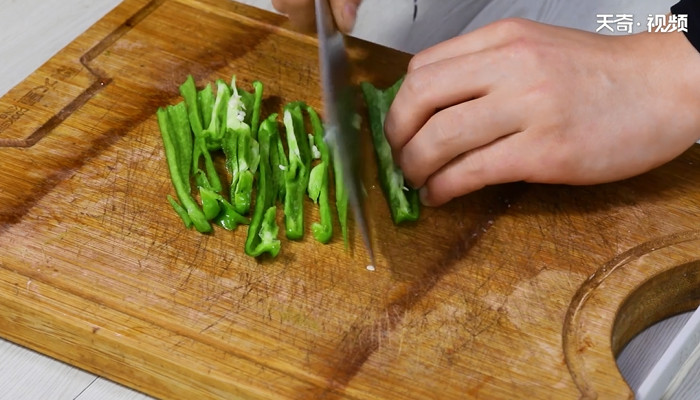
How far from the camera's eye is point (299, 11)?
2.16 meters

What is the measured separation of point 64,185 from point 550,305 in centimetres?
102

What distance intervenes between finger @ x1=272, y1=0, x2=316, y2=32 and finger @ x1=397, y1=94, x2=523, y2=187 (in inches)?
16.3

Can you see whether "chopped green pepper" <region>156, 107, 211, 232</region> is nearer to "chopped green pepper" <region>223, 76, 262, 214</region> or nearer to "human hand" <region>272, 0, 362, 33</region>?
"chopped green pepper" <region>223, 76, 262, 214</region>

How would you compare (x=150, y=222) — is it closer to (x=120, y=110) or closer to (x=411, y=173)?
(x=120, y=110)

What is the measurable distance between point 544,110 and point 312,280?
22.1 inches

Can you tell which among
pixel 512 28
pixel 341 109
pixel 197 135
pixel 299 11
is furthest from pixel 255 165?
pixel 512 28

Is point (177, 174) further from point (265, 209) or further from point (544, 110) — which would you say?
point (544, 110)

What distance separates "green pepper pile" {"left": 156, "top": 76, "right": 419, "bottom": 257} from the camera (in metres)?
1.96

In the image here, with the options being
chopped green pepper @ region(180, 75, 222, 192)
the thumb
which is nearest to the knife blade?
the thumb

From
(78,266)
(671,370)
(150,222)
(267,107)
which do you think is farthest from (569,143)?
(78,266)

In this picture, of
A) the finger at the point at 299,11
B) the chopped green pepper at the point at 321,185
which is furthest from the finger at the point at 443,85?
the finger at the point at 299,11

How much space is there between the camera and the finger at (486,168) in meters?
1.93

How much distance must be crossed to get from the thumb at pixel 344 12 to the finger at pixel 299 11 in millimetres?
143

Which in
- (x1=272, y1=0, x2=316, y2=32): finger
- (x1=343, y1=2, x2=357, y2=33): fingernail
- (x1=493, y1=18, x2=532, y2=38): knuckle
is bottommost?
(x1=272, y1=0, x2=316, y2=32): finger
